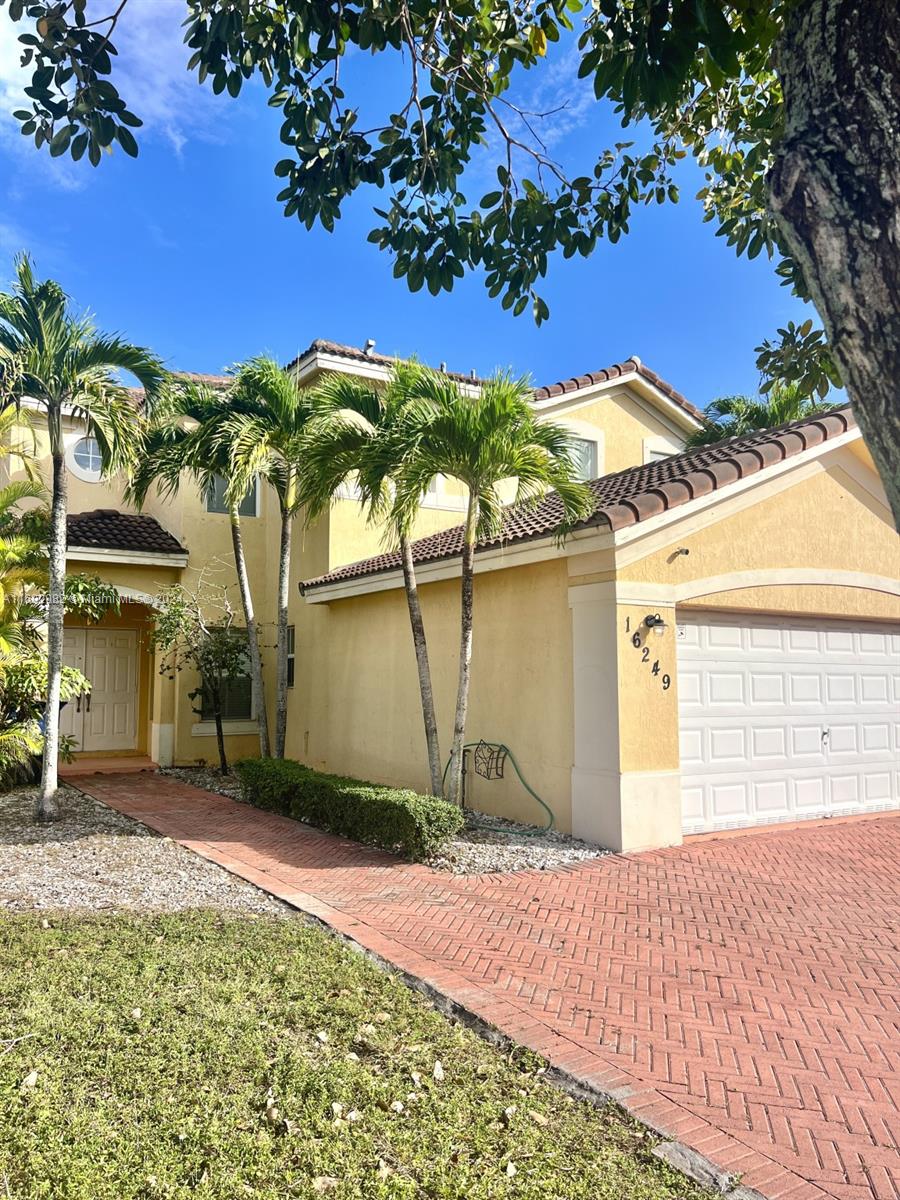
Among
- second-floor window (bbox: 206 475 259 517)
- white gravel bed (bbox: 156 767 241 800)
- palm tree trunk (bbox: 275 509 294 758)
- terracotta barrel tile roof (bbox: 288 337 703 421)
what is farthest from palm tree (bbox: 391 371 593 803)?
second-floor window (bbox: 206 475 259 517)

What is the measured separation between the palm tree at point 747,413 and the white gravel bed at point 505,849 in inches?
415

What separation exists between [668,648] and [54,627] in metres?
7.64

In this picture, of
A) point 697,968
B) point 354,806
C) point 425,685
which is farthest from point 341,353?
point 697,968

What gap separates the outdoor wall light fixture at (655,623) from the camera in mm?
9633

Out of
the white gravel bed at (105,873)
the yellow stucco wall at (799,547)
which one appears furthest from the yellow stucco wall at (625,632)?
the white gravel bed at (105,873)

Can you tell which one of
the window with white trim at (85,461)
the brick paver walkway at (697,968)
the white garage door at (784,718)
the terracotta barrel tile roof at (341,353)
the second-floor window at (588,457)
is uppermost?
the terracotta barrel tile roof at (341,353)

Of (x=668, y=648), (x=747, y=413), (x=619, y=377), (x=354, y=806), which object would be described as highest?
(x=619, y=377)

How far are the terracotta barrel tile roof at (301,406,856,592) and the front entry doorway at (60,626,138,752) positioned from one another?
22.9ft

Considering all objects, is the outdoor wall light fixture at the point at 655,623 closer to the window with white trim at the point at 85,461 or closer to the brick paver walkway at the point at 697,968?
the brick paver walkway at the point at 697,968

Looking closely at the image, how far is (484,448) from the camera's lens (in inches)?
369

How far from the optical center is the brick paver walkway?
3.96 metres

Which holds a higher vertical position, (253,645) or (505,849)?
(253,645)

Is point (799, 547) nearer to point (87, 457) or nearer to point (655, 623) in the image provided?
point (655, 623)

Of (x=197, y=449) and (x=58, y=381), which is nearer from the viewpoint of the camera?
(x=58, y=381)
